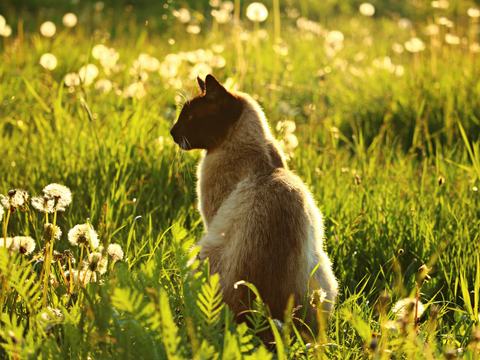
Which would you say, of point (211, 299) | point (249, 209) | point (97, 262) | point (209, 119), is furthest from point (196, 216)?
point (211, 299)

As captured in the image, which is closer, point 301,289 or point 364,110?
point 301,289

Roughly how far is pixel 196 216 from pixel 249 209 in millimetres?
1235

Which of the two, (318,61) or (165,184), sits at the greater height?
(318,61)

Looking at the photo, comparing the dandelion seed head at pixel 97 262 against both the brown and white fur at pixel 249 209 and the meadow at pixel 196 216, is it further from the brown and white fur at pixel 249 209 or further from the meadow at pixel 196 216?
the brown and white fur at pixel 249 209

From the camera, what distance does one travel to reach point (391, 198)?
3283mm

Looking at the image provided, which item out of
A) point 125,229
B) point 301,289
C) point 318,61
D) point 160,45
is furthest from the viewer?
point 160,45

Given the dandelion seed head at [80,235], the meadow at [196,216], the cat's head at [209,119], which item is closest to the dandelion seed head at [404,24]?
the meadow at [196,216]

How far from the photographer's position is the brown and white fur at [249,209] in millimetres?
1990

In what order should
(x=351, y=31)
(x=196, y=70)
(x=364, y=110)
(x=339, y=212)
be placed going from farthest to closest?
(x=351, y=31) → (x=364, y=110) → (x=196, y=70) → (x=339, y=212)

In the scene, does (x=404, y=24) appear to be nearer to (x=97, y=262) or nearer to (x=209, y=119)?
(x=209, y=119)

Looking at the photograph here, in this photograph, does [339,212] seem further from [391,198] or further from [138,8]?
[138,8]

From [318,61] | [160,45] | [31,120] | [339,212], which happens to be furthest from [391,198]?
[160,45]

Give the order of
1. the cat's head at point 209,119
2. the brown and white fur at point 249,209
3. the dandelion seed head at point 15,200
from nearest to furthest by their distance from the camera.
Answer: the dandelion seed head at point 15,200 < the brown and white fur at point 249,209 < the cat's head at point 209,119

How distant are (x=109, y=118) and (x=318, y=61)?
4.12m
